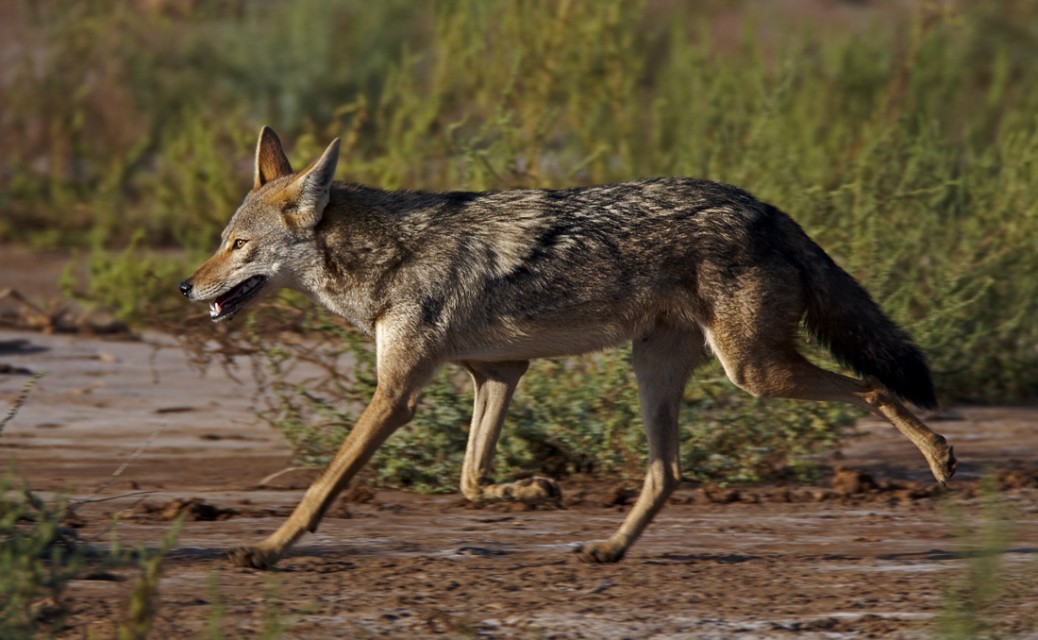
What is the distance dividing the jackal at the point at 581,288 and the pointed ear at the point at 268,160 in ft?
0.70

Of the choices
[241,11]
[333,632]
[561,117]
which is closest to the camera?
[333,632]

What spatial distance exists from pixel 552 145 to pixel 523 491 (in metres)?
4.17

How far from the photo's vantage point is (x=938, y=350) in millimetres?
7926

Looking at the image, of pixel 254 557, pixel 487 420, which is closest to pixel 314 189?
pixel 487 420

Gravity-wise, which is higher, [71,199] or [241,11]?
[241,11]

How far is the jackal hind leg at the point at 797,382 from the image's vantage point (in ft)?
18.2

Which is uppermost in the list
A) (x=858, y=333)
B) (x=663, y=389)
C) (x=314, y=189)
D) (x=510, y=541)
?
(x=314, y=189)

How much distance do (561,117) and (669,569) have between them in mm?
5266

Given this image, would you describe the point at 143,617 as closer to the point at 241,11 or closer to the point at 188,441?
the point at 188,441

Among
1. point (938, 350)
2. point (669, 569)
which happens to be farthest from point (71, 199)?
point (669, 569)

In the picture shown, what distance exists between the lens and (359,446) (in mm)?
5453

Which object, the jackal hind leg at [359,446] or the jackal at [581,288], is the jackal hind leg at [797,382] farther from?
the jackal hind leg at [359,446]

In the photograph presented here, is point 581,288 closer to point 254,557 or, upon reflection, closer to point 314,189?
point 314,189

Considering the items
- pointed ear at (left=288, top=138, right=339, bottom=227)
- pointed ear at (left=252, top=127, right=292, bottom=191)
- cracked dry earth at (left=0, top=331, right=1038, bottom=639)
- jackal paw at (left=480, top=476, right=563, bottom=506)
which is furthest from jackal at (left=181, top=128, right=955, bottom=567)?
jackal paw at (left=480, top=476, right=563, bottom=506)
